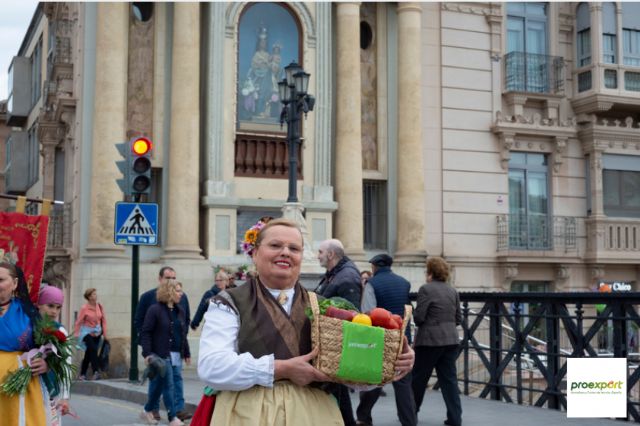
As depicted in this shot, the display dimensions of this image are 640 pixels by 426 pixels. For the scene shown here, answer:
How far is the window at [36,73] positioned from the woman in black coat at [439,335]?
22841mm

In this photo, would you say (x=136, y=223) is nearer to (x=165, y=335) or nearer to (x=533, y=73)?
(x=165, y=335)

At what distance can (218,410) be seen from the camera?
4.14 meters

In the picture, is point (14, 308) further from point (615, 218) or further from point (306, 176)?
point (615, 218)

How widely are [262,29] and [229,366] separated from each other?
1969cm

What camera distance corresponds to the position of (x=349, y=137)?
23094 millimetres

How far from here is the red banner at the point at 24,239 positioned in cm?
882

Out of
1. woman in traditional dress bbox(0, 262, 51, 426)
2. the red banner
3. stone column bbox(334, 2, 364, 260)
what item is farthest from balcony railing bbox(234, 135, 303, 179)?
woman in traditional dress bbox(0, 262, 51, 426)

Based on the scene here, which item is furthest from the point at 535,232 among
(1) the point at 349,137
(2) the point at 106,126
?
(2) the point at 106,126

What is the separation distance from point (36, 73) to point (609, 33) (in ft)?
60.5

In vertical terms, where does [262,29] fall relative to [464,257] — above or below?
above

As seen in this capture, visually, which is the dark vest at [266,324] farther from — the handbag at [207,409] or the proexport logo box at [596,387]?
the proexport logo box at [596,387]

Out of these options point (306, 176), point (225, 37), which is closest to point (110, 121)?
point (225, 37)

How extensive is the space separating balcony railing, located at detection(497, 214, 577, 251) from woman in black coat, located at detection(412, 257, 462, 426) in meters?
13.9

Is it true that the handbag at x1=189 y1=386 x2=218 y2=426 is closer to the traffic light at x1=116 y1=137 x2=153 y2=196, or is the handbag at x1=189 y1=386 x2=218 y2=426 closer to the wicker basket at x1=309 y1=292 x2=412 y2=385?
the wicker basket at x1=309 y1=292 x2=412 y2=385
